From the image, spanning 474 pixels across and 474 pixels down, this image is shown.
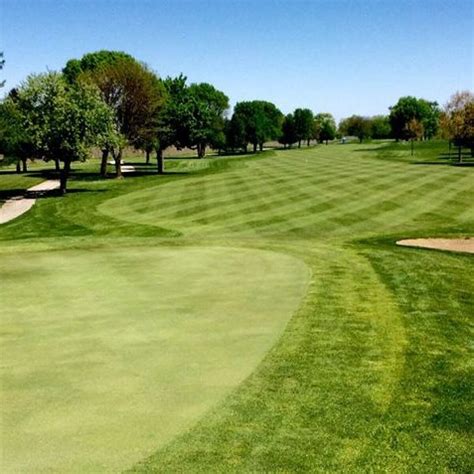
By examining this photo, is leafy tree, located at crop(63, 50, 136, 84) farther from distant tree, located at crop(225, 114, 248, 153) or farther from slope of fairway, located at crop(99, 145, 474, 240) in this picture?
distant tree, located at crop(225, 114, 248, 153)

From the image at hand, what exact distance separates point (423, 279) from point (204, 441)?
13367 mm

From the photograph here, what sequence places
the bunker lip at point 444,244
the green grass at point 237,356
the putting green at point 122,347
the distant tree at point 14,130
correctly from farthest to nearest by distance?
1. the distant tree at point 14,130
2. the bunker lip at point 444,244
3. the putting green at point 122,347
4. the green grass at point 237,356

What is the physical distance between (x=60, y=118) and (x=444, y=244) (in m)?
38.6

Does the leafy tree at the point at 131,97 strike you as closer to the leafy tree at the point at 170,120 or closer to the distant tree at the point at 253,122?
the leafy tree at the point at 170,120

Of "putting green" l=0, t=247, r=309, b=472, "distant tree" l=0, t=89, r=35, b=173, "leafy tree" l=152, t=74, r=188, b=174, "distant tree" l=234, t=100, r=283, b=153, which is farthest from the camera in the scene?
"distant tree" l=234, t=100, r=283, b=153

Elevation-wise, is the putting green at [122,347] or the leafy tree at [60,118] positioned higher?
the leafy tree at [60,118]

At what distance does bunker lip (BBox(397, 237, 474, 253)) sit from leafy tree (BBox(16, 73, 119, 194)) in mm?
35774

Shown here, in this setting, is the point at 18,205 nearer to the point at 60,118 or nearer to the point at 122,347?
the point at 60,118

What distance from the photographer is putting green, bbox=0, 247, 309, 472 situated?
8297mm

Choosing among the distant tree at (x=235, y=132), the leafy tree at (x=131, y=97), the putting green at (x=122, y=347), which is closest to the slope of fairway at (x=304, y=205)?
the putting green at (x=122, y=347)

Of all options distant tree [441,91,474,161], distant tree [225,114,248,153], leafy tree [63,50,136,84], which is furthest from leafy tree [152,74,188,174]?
distant tree [225,114,248,153]

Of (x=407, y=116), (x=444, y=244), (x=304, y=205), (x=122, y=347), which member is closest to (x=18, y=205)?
(x=304, y=205)

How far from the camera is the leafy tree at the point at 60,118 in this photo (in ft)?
174

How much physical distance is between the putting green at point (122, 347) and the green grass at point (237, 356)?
4cm
